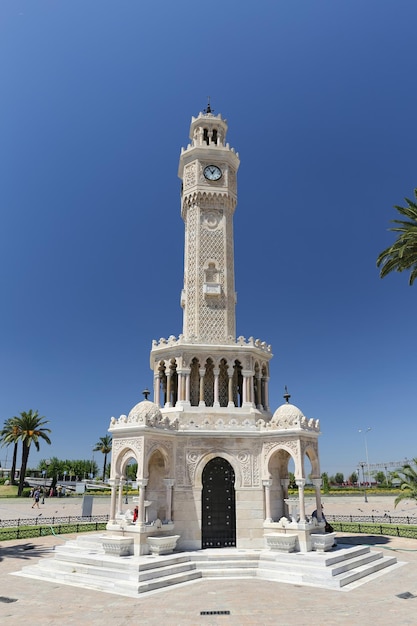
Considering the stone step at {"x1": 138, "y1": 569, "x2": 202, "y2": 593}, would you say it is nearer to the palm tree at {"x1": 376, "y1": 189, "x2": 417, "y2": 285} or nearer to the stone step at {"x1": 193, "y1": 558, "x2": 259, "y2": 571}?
the stone step at {"x1": 193, "y1": 558, "x2": 259, "y2": 571}

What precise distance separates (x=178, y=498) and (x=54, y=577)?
5.92m

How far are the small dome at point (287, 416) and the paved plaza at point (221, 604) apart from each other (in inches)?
262

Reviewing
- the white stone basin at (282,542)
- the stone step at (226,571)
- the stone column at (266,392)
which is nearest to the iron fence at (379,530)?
the stone column at (266,392)

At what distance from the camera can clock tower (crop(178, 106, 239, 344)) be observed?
25.2 metres

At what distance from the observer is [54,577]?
1716cm

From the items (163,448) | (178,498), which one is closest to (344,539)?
(178,498)

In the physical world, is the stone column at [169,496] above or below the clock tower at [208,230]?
below

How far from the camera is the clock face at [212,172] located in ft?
90.5

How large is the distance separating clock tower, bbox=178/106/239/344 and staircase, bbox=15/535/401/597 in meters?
10.3

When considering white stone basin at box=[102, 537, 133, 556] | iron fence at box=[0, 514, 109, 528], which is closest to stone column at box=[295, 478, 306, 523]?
white stone basin at box=[102, 537, 133, 556]

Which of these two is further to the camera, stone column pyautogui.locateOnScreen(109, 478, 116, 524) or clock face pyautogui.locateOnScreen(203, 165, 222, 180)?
clock face pyautogui.locateOnScreen(203, 165, 222, 180)

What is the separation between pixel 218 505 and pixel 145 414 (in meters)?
5.79

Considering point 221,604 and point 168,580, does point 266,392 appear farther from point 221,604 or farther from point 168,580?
point 221,604

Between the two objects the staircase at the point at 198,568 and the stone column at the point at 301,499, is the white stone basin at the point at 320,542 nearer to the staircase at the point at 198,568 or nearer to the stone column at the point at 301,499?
the staircase at the point at 198,568
